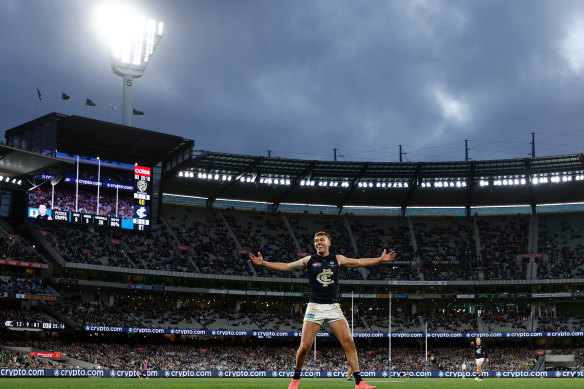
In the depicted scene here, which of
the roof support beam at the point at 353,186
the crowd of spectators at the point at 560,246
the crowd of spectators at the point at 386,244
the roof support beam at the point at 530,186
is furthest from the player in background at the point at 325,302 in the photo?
the crowd of spectators at the point at 560,246

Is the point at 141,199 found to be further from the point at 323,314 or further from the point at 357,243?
the point at 323,314

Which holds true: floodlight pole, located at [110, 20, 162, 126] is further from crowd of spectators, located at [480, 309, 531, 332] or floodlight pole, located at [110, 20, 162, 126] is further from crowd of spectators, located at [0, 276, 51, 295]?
crowd of spectators, located at [480, 309, 531, 332]

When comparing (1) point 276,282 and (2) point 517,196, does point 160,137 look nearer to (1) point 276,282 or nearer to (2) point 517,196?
(1) point 276,282

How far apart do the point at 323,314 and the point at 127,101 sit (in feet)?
203

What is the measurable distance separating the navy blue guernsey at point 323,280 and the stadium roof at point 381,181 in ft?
203

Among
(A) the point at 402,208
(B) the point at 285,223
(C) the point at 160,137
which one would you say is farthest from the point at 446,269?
(C) the point at 160,137

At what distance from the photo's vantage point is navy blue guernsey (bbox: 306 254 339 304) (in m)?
12.8

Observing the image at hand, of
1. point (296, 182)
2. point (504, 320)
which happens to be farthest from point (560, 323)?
point (296, 182)

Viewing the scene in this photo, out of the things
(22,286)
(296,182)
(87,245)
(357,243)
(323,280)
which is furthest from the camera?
(357,243)

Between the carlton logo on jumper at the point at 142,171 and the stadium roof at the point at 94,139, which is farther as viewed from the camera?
the carlton logo on jumper at the point at 142,171

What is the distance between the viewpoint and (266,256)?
85438 millimetres

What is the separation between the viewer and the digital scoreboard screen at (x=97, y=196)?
6588 centimetres

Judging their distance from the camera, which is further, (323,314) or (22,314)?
(22,314)

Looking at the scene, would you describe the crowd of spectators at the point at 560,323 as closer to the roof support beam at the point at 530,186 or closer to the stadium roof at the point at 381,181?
the roof support beam at the point at 530,186
